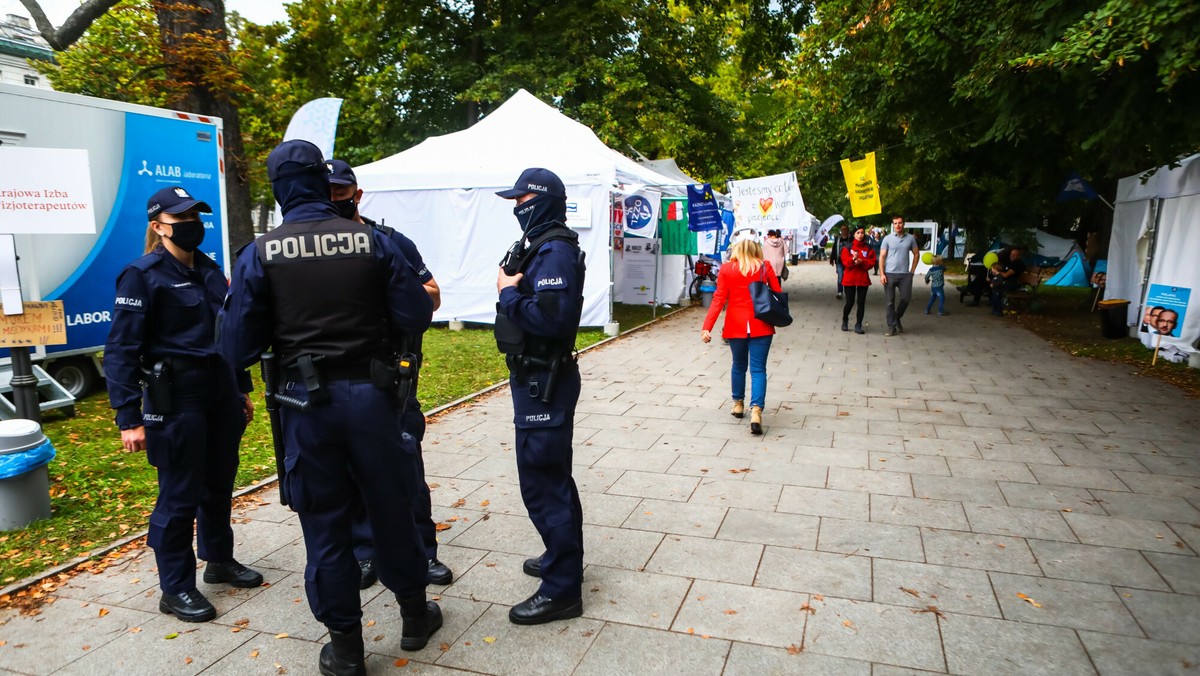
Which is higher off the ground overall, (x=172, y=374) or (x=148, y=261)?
(x=148, y=261)

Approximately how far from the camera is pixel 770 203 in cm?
1611

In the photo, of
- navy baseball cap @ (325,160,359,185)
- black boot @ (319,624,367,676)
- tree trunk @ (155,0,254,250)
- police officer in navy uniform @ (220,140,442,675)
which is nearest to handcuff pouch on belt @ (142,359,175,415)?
police officer in navy uniform @ (220,140,442,675)

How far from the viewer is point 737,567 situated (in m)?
4.09

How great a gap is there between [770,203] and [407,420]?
534 inches

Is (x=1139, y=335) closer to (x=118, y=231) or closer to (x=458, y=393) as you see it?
(x=458, y=393)

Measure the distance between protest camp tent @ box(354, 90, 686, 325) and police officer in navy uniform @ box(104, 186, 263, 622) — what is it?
933 cm

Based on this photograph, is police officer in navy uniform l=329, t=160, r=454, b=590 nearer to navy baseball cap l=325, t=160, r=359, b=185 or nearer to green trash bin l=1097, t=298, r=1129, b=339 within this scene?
navy baseball cap l=325, t=160, r=359, b=185

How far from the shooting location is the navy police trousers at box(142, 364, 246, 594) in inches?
138

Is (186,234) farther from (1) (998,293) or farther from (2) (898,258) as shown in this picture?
Result: (1) (998,293)

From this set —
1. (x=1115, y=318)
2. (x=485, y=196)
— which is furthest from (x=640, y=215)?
(x=1115, y=318)

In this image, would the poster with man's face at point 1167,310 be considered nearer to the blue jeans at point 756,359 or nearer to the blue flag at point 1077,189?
the blue flag at point 1077,189

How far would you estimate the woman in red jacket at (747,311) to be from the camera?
6.80 m

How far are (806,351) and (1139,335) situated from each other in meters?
5.65

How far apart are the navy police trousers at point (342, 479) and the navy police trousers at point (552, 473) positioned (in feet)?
2.00
